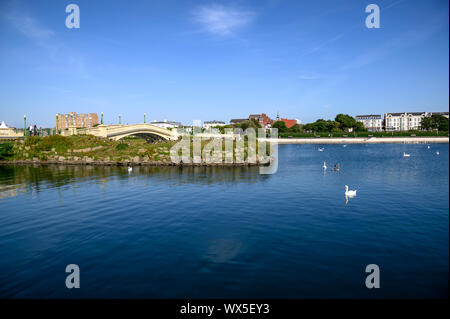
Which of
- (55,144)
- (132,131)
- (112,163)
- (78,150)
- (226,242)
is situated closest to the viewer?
(226,242)

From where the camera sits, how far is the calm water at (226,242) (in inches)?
451

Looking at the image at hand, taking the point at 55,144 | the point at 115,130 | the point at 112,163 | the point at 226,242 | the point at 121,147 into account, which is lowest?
the point at 226,242

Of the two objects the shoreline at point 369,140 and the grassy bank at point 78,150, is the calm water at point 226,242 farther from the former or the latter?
the shoreline at point 369,140

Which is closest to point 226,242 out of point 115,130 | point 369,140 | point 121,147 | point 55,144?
point 121,147

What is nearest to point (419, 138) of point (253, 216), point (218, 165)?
point (218, 165)

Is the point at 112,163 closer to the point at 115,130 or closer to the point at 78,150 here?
the point at 78,150

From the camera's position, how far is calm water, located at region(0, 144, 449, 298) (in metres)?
11.5

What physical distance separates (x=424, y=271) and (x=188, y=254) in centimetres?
1142

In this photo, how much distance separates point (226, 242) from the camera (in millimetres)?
15977

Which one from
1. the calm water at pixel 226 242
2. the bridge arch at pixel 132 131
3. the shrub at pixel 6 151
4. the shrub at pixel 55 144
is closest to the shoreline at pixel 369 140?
the bridge arch at pixel 132 131

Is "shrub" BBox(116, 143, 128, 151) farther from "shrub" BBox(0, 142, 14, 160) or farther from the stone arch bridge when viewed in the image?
"shrub" BBox(0, 142, 14, 160)

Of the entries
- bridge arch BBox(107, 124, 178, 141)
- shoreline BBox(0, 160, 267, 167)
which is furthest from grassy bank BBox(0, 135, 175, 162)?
bridge arch BBox(107, 124, 178, 141)

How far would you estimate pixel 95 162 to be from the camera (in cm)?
5862
